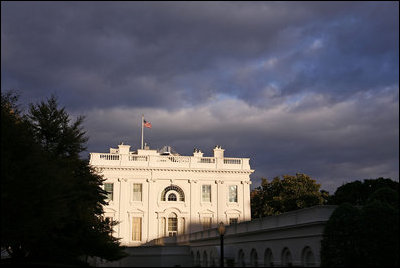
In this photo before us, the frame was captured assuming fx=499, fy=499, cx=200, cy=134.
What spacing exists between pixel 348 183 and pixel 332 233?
4434 cm

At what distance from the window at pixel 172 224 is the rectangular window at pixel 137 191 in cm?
458

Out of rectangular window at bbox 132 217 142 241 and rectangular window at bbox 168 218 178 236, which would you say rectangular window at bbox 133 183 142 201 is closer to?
rectangular window at bbox 132 217 142 241

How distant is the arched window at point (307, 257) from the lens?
86.8 ft

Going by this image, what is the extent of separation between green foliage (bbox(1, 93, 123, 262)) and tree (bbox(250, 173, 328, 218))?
38.2 meters

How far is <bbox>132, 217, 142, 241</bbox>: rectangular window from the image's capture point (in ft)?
201

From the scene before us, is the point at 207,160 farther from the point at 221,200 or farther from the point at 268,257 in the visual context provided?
the point at 268,257

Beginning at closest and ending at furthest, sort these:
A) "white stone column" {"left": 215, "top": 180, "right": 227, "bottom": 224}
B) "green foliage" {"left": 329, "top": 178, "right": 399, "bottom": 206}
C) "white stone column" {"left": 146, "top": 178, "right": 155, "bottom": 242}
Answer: "white stone column" {"left": 146, "top": 178, "right": 155, "bottom": 242} → "green foliage" {"left": 329, "top": 178, "right": 399, "bottom": 206} → "white stone column" {"left": 215, "top": 180, "right": 227, "bottom": 224}

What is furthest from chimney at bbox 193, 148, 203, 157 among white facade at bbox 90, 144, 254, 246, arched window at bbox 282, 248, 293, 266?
arched window at bbox 282, 248, 293, 266

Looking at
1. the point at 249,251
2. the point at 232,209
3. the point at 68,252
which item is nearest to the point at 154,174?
the point at 232,209

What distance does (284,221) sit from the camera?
29.8 metres

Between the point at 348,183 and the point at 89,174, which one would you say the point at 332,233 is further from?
the point at 348,183

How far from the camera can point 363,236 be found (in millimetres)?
21781

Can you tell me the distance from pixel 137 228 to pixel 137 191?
4.60 metres

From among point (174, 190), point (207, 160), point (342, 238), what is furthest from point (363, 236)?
point (207, 160)
